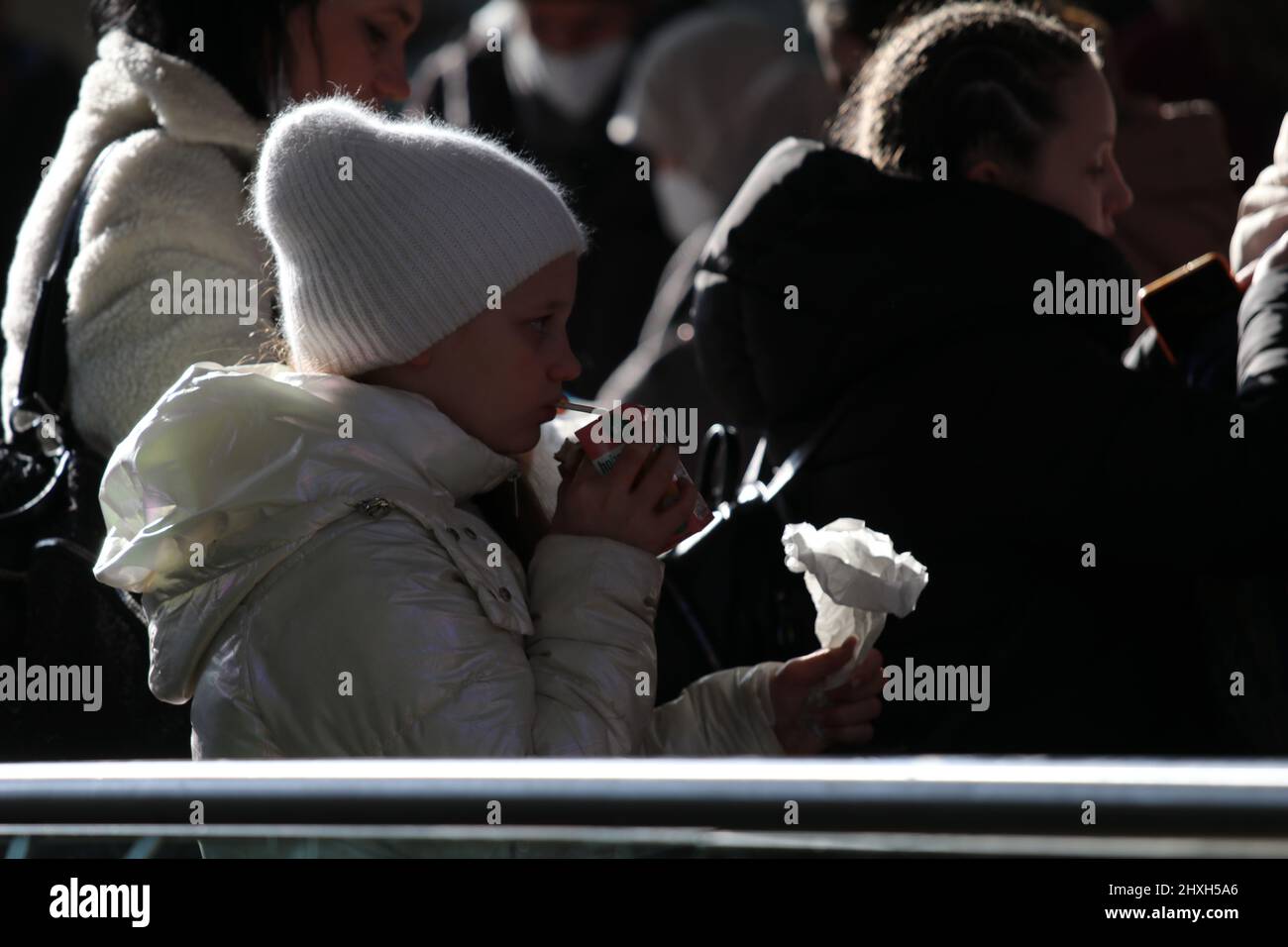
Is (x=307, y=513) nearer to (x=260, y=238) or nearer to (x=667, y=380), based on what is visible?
(x=260, y=238)

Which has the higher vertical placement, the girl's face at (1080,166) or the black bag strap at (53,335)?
the girl's face at (1080,166)

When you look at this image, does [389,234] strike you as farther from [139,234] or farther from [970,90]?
[970,90]

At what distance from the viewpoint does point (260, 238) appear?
7.77ft

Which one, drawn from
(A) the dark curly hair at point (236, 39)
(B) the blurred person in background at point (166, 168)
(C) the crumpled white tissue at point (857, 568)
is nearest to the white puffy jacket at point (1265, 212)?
(C) the crumpled white tissue at point (857, 568)

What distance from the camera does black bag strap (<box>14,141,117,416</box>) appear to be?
230 cm

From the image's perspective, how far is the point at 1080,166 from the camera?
8.20 feet

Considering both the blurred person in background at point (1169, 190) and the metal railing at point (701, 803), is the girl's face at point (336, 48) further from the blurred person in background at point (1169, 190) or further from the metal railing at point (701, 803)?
the blurred person in background at point (1169, 190)

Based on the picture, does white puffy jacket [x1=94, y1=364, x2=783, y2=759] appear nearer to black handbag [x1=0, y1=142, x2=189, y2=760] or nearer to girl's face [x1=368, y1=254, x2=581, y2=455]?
girl's face [x1=368, y1=254, x2=581, y2=455]

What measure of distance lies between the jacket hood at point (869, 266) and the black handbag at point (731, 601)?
220mm

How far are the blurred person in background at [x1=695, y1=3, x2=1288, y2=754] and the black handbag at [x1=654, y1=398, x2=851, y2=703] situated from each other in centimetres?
8

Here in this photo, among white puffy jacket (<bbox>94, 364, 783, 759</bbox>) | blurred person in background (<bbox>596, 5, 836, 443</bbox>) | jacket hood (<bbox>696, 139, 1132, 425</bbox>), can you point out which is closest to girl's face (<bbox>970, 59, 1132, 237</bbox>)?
jacket hood (<bbox>696, 139, 1132, 425</bbox>)

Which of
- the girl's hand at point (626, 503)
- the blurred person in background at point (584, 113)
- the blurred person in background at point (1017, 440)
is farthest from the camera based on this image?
the blurred person in background at point (584, 113)

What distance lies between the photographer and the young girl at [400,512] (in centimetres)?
167
